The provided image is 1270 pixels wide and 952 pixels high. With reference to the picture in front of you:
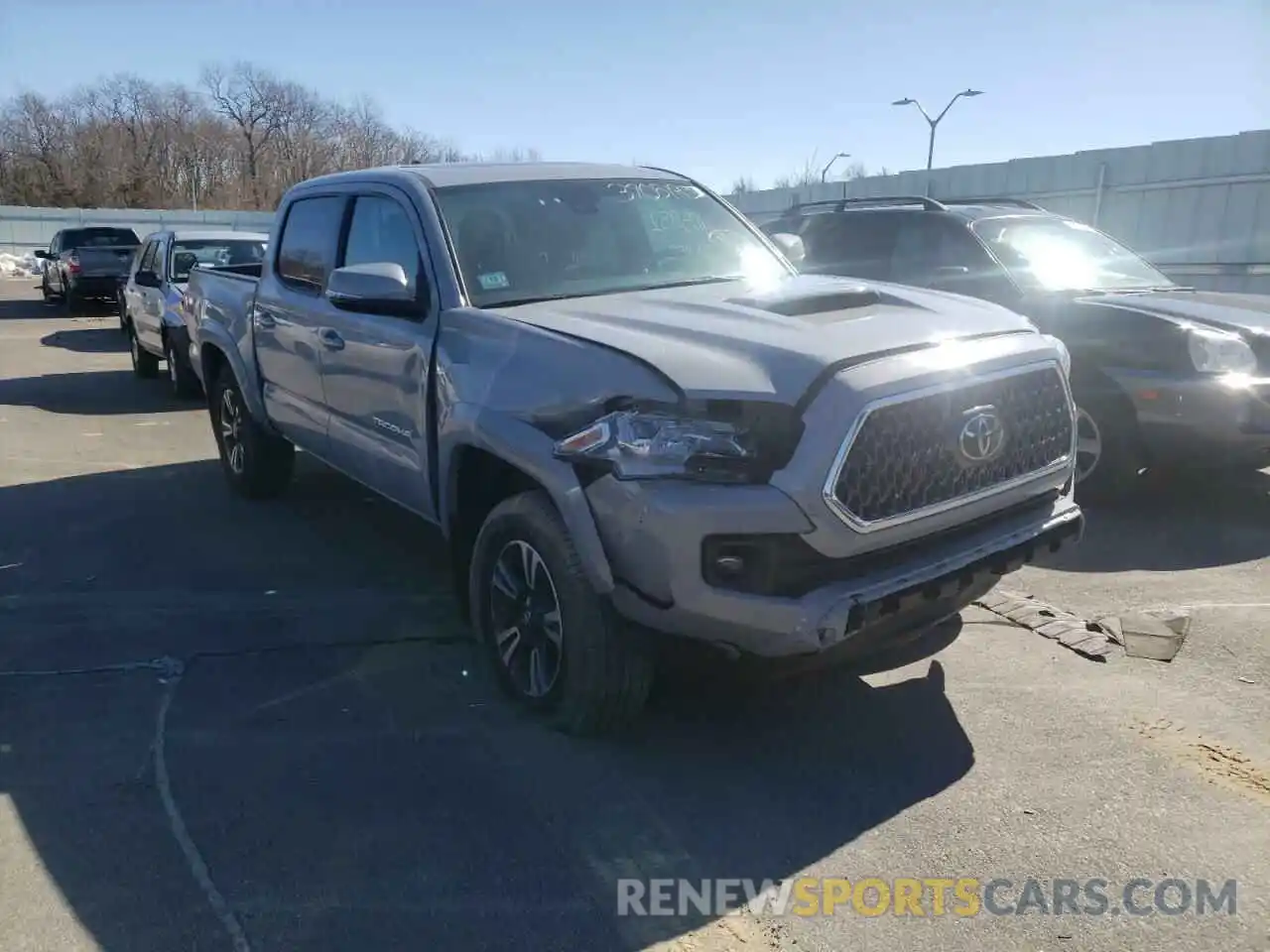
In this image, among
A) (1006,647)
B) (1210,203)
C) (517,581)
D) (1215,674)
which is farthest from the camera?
(1210,203)

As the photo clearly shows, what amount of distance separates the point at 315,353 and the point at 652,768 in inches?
114

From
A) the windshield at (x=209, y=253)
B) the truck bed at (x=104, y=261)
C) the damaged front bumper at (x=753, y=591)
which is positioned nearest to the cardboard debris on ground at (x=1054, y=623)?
the damaged front bumper at (x=753, y=591)

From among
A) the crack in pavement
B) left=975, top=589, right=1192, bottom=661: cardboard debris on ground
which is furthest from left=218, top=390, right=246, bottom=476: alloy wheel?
left=975, top=589, right=1192, bottom=661: cardboard debris on ground

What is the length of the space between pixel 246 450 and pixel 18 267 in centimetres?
4008

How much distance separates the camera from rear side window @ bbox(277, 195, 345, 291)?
5266 millimetres

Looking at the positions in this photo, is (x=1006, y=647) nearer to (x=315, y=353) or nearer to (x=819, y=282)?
(x=819, y=282)

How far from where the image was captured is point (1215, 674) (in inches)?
161

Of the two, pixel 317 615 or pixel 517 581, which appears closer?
pixel 517 581

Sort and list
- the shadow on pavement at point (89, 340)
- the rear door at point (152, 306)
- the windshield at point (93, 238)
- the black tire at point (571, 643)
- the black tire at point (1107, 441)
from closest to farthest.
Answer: the black tire at point (571, 643), the black tire at point (1107, 441), the rear door at point (152, 306), the shadow on pavement at point (89, 340), the windshield at point (93, 238)

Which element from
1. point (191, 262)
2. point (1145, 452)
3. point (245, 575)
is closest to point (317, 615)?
point (245, 575)

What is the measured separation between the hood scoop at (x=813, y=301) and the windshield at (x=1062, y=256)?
3.56 metres

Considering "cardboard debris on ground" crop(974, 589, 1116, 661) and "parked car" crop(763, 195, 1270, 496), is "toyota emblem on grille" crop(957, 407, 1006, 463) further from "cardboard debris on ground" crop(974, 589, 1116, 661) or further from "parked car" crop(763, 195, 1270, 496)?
"parked car" crop(763, 195, 1270, 496)

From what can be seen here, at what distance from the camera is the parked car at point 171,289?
11188 millimetres

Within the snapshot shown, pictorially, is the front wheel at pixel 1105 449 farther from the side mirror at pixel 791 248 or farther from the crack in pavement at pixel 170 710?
the crack in pavement at pixel 170 710
